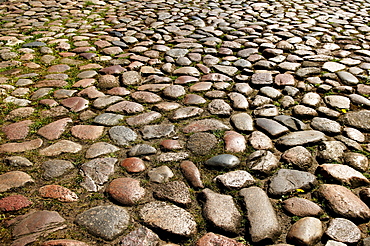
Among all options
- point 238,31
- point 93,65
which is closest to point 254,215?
point 93,65

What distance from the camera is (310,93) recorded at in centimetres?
312

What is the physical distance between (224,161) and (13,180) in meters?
1.35

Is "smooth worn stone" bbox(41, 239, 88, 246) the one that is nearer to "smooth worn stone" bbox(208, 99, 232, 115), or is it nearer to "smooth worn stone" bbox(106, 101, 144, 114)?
"smooth worn stone" bbox(106, 101, 144, 114)

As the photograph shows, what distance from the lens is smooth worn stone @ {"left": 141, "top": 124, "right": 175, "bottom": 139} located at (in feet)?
8.17

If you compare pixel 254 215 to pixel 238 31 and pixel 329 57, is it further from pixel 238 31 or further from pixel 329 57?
pixel 238 31

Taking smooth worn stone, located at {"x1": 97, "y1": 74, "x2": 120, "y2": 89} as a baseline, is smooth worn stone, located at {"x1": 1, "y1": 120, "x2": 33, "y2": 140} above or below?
below

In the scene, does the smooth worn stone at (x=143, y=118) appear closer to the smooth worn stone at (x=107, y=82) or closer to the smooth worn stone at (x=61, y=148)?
the smooth worn stone at (x=61, y=148)

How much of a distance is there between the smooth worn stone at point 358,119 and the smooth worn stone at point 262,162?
873 mm

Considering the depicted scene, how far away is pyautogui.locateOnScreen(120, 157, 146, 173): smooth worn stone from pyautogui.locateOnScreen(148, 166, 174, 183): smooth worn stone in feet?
0.27

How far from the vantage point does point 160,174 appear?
2.08 meters

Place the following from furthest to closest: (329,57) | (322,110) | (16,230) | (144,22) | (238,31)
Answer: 1. (144,22)
2. (238,31)
3. (329,57)
4. (322,110)
5. (16,230)

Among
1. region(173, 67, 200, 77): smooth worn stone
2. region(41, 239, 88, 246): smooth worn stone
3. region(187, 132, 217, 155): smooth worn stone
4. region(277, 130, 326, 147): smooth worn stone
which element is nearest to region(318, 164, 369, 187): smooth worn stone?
region(277, 130, 326, 147): smooth worn stone

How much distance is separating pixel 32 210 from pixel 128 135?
2.99 ft

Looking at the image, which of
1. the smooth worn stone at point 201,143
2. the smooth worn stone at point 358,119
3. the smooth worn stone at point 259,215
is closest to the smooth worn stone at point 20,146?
the smooth worn stone at point 201,143
